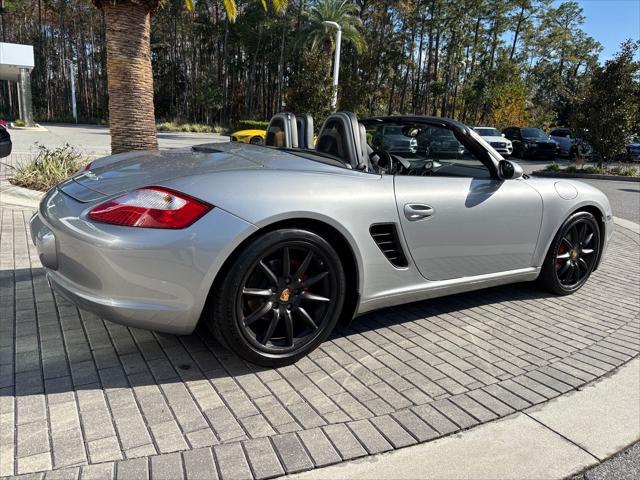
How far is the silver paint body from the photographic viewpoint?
7.31 ft

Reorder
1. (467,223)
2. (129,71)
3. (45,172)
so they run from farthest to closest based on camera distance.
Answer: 1. (45,172)
2. (129,71)
3. (467,223)

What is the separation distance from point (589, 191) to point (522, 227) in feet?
3.34

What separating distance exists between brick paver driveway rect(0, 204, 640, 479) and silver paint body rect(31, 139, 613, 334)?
0.33m

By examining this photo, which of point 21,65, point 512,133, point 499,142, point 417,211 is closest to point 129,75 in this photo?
point 417,211

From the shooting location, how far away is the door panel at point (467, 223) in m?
2.93

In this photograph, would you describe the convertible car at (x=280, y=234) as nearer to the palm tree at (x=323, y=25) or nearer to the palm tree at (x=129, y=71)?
the palm tree at (x=129, y=71)

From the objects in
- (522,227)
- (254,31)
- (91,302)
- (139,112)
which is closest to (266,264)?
(91,302)

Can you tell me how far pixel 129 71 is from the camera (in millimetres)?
7008

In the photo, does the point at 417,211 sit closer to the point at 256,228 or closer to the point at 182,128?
the point at 256,228

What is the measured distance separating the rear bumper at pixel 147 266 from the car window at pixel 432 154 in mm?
1820

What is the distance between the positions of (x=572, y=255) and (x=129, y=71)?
6274mm

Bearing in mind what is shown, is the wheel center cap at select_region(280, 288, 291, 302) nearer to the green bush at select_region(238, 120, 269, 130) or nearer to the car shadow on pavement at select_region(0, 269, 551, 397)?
the car shadow on pavement at select_region(0, 269, 551, 397)

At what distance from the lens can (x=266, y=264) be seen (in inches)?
98.0

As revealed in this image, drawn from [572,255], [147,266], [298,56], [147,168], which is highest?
[298,56]
